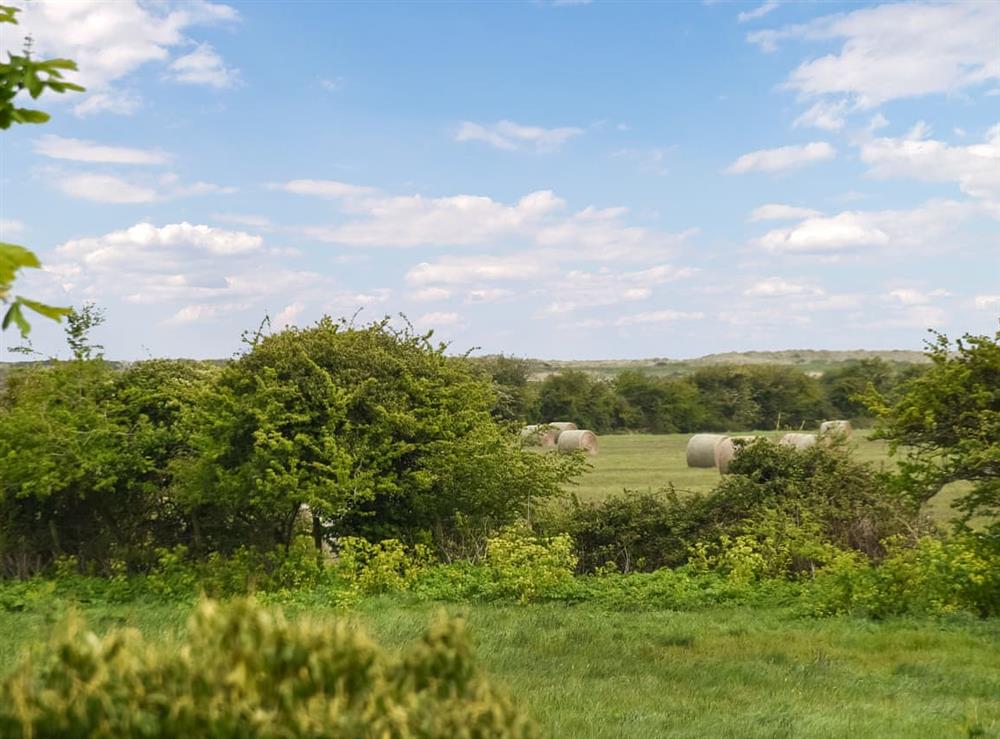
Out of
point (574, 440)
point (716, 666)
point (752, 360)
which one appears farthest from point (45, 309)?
point (752, 360)

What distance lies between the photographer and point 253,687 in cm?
319

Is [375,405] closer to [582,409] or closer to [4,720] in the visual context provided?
[4,720]

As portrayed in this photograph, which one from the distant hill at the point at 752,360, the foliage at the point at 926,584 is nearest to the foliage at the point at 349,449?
the foliage at the point at 926,584

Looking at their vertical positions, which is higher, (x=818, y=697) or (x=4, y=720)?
(x=4, y=720)

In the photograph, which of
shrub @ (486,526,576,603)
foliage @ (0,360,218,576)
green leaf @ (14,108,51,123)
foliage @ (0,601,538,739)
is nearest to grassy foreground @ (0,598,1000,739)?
shrub @ (486,526,576,603)

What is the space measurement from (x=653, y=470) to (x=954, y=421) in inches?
1002

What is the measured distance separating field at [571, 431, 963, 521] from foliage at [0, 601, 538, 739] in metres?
19.6

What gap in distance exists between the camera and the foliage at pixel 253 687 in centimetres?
312

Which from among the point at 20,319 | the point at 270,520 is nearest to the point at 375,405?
the point at 270,520

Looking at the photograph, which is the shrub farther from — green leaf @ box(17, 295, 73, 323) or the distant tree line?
the distant tree line

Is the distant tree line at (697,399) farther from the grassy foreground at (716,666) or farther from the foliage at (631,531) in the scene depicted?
the grassy foreground at (716,666)

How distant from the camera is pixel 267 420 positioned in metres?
15.5

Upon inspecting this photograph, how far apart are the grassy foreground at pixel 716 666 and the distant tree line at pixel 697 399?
48.7 metres

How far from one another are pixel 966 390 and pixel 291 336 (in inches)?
421
